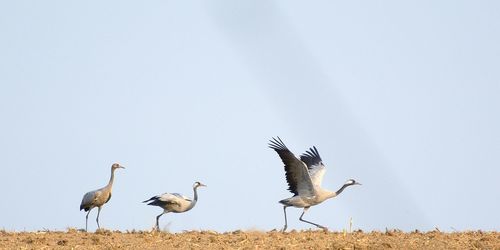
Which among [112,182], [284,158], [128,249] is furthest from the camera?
[112,182]

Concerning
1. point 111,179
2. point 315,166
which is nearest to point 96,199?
point 111,179

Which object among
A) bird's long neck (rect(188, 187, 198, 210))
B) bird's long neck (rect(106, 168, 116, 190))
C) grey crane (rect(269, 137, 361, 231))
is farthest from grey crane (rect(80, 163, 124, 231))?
grey crane (rect(269, 137, 361, 231))

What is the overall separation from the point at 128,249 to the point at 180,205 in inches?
239

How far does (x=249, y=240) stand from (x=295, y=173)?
12.8 feet

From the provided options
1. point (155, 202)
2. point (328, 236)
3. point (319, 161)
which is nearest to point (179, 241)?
point (328, 236)

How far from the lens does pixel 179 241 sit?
586 inches

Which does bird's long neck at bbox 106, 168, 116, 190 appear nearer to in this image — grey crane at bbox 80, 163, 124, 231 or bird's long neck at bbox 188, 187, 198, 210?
grey crane at bbox 80, 163, 124, 231

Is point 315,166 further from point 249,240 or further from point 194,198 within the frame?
point 249,240

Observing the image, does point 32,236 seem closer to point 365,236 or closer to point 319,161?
point 365,236

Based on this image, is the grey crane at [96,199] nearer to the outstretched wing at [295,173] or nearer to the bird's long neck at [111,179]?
the bird's long neck at [111,179]

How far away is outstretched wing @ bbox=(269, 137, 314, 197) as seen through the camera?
18328 mm

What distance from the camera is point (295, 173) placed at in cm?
1859

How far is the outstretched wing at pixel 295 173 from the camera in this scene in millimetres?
18328

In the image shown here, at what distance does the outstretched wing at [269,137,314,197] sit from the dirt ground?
7.78 feet
